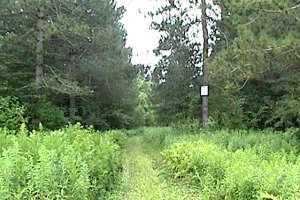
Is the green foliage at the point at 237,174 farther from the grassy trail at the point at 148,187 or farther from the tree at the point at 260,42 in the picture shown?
the tree at the point at 260,42

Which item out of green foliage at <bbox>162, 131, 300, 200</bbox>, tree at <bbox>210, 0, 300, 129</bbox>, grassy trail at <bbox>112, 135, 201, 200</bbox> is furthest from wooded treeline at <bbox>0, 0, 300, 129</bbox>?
grassy trail at <bbox>112, 135, 201, 200</bbox>

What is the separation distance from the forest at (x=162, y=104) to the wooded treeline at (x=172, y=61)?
2.3 inches

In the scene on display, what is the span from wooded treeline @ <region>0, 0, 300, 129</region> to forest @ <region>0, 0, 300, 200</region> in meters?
0.06

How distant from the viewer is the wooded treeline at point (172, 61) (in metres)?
11.5

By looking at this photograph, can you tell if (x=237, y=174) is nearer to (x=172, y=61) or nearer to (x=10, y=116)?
(x=10, y=116)

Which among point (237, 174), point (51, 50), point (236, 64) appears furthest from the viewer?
point (51, 50)

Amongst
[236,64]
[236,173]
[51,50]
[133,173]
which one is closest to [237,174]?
[236,173]

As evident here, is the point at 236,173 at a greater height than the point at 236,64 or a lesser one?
lesser

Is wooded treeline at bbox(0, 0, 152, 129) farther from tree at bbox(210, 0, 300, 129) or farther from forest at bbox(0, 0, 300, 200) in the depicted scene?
tree at bbox(210, 0, 300, 129)

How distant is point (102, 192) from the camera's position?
6.93 m

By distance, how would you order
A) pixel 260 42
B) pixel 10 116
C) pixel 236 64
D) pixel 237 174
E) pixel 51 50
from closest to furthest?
pixel 237 174 < pixel 260 42 < pixel 236 64 < pixel 10 116 < pixel 51 50

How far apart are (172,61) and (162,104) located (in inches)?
142

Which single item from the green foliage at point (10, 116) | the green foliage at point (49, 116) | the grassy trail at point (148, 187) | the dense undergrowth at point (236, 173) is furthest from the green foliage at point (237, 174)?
the green foliage at point (49, 116)

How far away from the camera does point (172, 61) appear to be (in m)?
20.7
